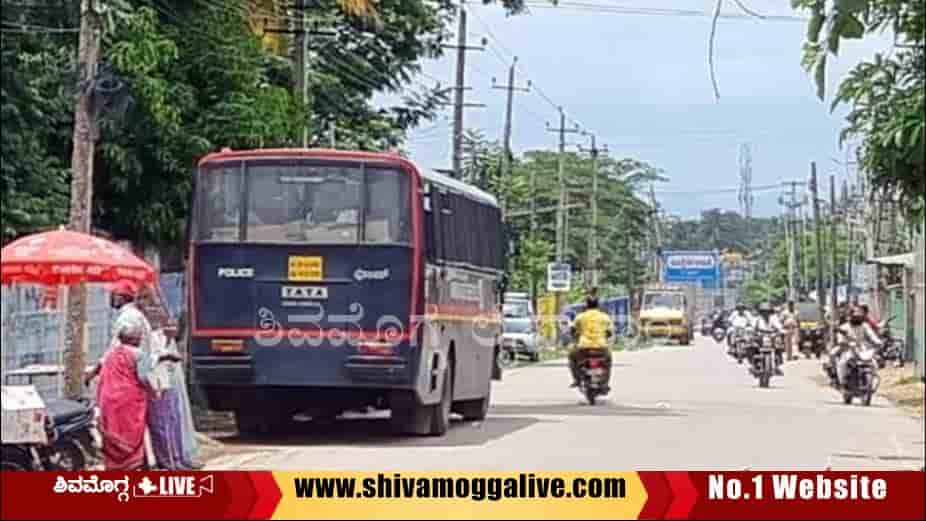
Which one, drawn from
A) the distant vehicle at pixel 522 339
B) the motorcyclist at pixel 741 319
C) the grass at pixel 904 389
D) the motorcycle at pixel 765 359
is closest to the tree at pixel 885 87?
the grass at pixel 904 389

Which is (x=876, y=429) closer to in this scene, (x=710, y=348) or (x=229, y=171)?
(x=229, y=171)

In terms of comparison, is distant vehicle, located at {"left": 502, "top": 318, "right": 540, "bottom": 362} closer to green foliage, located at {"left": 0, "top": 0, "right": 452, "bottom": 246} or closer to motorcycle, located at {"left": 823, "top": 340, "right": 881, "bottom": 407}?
motorcycle, located at {"left": 823, "top": 340, "right": 881, "bottom": 407}

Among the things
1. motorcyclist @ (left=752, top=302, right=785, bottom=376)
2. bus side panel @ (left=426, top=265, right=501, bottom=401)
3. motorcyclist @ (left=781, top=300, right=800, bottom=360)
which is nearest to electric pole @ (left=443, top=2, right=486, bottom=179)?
bus side panel @ (left=426, top=265, right=501, bottom=401)

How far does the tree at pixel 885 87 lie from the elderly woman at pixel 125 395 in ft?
12.0

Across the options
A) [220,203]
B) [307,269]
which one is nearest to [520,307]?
[307,269]

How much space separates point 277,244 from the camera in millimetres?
10977

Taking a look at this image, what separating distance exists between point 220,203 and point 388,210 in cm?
127

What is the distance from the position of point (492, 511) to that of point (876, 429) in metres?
4.62

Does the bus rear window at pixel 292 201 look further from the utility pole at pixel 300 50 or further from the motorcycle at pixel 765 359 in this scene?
the motorcycle at pixel 765 359

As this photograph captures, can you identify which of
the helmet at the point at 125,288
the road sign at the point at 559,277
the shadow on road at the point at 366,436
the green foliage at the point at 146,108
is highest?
the green foliage at the point at 146,108

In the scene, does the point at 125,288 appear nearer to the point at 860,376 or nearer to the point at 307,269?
the point at 307,269

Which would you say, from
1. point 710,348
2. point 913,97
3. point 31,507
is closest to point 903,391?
point 913,97

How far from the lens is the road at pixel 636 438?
9469 millimetres

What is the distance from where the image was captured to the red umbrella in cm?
802
